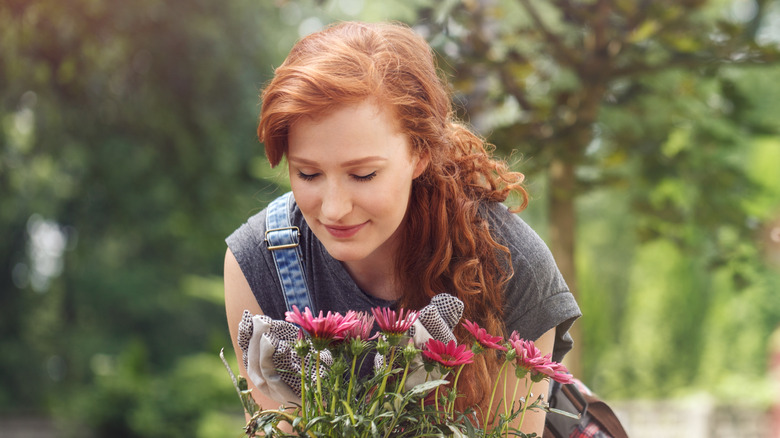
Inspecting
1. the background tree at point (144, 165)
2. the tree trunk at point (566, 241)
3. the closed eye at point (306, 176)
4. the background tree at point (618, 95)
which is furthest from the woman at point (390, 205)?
the background tree at point (144, 165)

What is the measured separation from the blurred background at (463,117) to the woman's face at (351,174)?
0.34 metres

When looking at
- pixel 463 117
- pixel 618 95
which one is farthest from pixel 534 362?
pixel 618 95

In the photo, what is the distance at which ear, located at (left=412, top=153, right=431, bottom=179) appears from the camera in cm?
141

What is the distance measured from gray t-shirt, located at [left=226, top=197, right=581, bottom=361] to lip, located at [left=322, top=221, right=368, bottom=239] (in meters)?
0.22

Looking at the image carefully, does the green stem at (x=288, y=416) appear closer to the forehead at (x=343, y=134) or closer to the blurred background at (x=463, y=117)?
the forehead at (x=343, y=134)

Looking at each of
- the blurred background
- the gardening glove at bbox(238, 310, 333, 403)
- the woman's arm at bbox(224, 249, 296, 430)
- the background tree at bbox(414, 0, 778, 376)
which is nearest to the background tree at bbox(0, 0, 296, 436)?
the blurred background

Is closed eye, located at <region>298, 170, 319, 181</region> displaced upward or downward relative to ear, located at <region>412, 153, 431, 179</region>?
upward

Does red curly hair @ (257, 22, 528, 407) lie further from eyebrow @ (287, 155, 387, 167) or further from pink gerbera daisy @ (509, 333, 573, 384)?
A: pink gerbera daisy @ (509, 333, 573, 384)

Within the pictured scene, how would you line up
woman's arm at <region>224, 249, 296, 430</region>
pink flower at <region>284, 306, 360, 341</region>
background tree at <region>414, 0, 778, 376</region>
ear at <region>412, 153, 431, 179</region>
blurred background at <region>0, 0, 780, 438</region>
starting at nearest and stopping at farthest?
pink flower at <region>284, 306, 360, 341</region>, ear at <region>412, 153, 431, 179</region>, woman's arm at <region>224, 249, 296, 430</region>, background tree at <region>414, 0, 778, 376</region>, blurred background at <region>0, 0, 780, 438</region>

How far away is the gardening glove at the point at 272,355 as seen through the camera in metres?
1.22

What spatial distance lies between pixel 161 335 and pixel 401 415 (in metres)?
10.7

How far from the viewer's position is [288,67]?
1308 millimetres

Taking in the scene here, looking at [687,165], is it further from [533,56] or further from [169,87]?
[169,87]

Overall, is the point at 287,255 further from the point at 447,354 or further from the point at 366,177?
the point at 447,354
